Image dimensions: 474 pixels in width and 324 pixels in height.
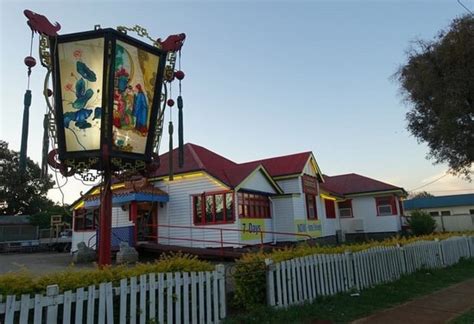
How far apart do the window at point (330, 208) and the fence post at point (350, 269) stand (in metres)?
18.3

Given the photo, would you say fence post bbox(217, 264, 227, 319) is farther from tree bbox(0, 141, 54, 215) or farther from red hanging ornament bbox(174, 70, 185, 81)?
tree bbox(0, 141, 54, 215)

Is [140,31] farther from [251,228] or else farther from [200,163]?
[251,228]

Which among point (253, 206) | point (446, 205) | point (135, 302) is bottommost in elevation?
point (135, 302)

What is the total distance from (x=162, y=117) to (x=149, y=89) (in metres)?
0.67

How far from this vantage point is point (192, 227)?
1855 centimetres

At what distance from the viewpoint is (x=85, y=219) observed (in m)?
22.0

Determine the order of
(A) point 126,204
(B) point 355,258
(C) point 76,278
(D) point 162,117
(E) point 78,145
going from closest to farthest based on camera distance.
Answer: (C) point 76,278 < (E) point 78,145 < (D) point 162,117 < (B) point 355,258 < (A) point 126,204

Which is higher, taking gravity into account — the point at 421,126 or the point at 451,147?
the point at 421,126

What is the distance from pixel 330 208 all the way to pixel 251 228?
1156 cm

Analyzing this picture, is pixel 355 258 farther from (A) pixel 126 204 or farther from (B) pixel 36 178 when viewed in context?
(B) pixel 36 178

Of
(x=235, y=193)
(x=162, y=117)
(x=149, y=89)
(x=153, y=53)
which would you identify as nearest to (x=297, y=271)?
(x=162, y=117)

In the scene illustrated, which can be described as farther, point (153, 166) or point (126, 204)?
point (126, 204)

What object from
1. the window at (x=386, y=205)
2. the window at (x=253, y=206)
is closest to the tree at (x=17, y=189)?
the window at (x=253, y=206)

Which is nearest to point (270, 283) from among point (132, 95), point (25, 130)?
point (132, 95)
